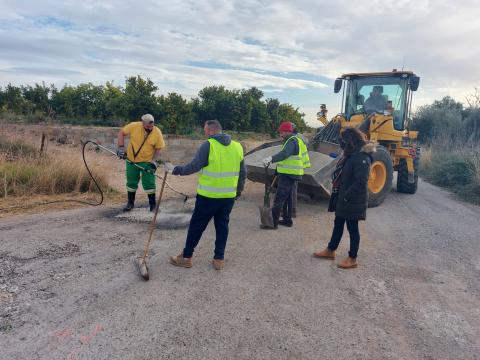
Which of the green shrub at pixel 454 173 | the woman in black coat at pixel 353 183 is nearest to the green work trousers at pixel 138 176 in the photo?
the woman in black coat at pixel 353 183

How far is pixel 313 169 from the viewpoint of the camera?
22.0 feet

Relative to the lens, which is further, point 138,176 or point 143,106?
point 143,106

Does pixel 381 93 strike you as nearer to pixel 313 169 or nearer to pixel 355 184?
pixel 313 169

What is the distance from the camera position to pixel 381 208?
791cm

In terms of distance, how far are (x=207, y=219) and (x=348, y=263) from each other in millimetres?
1782

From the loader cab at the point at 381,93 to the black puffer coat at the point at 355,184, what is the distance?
4605 millimetres

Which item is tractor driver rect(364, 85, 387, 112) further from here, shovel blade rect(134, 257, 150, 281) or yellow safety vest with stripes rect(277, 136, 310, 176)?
shovel blade rect(134, 257, 150, 281)

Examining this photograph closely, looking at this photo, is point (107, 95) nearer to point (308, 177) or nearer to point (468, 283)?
point (308, 177)

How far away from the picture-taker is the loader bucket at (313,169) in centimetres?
662

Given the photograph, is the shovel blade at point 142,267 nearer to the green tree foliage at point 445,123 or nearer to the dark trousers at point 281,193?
the dark trousers at point 281,193

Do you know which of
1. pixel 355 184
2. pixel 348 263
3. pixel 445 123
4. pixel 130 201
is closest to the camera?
pixel 355 184

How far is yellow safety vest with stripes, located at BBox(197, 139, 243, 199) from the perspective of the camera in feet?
13.4

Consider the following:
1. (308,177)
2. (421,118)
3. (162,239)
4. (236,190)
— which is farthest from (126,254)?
(421,118)

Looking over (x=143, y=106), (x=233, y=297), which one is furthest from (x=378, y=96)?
(x=143, y=106)
